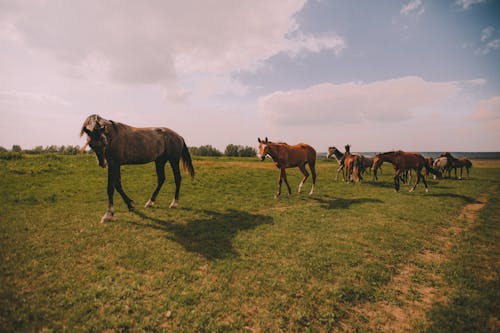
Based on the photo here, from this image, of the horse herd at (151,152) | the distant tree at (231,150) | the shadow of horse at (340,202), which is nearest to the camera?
the horse herd at (151,152)

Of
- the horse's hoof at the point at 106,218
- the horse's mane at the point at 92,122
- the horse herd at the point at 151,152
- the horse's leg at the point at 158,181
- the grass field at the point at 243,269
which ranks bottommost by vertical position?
the grass field at the point at 243,269

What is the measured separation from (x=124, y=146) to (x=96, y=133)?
3.32 feet

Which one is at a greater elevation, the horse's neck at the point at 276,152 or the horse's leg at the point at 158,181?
the horse's neck at the point at 276,152

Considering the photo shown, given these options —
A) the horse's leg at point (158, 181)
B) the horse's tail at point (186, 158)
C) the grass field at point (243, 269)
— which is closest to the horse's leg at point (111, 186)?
the grass field at point (243, 269)

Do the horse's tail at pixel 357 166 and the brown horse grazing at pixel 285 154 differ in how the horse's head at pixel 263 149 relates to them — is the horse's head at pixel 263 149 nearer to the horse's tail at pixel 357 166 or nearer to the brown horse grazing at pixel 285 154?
the brown horse grazing at pixel 285 154

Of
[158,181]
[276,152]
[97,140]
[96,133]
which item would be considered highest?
[96,133]

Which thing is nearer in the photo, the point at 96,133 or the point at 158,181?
the point at 96,133

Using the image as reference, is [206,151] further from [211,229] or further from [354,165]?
[211,229]

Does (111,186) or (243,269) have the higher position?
(111,186)

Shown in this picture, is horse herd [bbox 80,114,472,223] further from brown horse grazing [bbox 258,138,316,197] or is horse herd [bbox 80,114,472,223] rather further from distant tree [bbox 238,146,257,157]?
distant tree [bbox 238,146,257,157]

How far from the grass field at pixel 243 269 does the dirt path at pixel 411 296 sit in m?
0.02

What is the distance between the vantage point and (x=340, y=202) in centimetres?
1126

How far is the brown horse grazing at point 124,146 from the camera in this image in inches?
264

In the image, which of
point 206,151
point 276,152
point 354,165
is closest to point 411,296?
point 276,152
